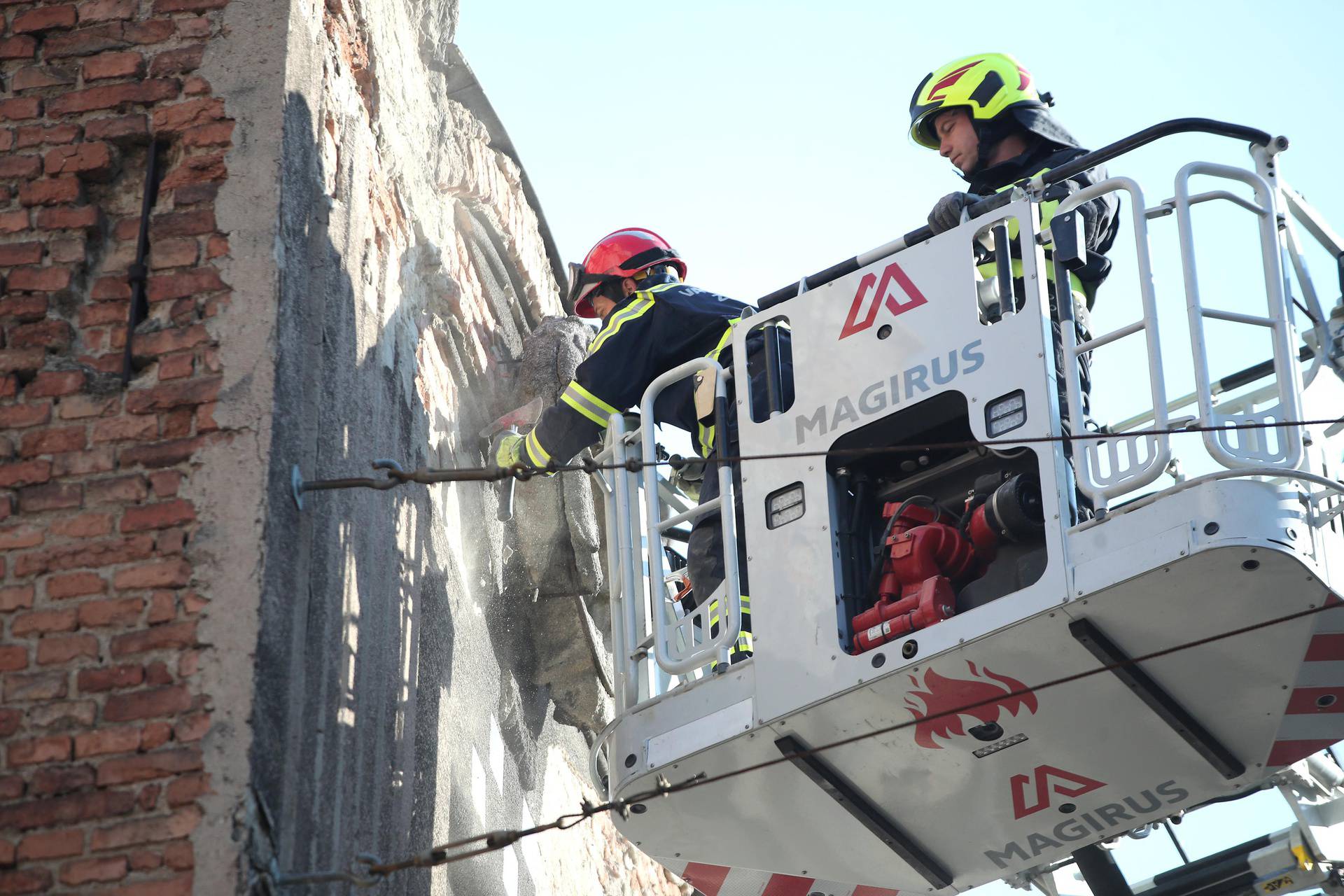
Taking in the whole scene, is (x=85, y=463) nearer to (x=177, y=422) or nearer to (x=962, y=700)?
(x=177, y=422)

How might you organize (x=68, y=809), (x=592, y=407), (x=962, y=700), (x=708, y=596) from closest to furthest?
1. (x=68, y=809)
2. (x=962, y=700)
3. (x=708, y=596)
4. (x=592, y=407)

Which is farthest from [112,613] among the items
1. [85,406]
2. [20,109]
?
[20,109]

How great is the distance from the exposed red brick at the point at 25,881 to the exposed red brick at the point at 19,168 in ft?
7.60

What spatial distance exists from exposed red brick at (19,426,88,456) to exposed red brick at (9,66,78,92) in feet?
4.20

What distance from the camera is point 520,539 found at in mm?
8602

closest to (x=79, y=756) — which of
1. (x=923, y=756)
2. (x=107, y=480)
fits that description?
(x=107, y=480)

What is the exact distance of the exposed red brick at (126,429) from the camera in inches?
214

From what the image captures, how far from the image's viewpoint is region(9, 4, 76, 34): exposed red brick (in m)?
6.05

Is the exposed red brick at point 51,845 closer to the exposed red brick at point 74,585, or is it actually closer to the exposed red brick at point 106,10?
the exposed red brick at point 74,585

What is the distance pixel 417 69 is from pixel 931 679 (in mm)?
4336

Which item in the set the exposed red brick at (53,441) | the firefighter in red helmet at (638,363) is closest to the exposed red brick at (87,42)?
the exposed red brick at (53,441)

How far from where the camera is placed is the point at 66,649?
5.16 m

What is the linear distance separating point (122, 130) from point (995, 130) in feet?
10.6

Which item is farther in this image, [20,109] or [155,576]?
[20,109]
